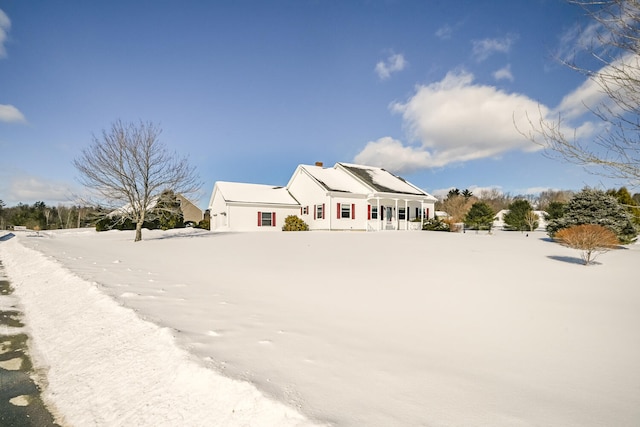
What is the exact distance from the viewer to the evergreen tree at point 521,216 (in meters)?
32.7

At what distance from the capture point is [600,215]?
17.8 meters

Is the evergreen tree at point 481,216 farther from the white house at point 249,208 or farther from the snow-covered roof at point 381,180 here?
the white house at point 249,208

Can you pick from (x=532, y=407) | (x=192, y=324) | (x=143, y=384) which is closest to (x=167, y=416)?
(x=143, y=384)

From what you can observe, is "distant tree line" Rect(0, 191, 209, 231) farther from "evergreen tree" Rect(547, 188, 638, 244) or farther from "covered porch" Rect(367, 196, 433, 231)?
"evergreen tree" Rect(547, 188, 638, 244)

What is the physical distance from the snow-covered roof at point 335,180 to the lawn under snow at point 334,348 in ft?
58.4

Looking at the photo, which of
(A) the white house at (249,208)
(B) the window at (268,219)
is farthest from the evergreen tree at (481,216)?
(B) the window at (268,219)

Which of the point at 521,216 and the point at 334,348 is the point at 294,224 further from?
the point at 521,216

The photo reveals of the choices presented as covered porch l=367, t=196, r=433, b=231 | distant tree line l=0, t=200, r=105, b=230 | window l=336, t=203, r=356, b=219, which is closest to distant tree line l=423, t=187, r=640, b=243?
covered porch l=367, t=196, r=433, b=231

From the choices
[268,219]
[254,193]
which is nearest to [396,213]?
[268,219]

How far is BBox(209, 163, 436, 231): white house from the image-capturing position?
26.2m

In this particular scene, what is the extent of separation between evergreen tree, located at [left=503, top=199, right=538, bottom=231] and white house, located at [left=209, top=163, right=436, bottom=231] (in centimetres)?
1021

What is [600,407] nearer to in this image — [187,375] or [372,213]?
[187,375]

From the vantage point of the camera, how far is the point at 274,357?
3.53 meters

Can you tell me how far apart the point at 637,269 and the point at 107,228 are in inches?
1476
